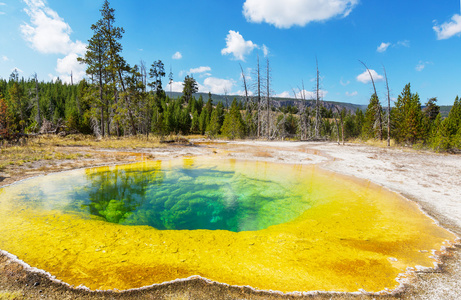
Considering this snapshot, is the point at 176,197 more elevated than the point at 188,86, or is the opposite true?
the point at 188,86

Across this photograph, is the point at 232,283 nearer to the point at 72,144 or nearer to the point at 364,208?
the point at 364,208

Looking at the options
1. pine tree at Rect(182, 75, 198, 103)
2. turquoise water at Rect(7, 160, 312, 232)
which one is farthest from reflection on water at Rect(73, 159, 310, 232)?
pine tree at Rect(182, 75, 198, 103)

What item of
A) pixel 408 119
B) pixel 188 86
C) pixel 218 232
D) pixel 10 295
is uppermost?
pixel 188 86

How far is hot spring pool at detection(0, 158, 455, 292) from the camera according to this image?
3188mm

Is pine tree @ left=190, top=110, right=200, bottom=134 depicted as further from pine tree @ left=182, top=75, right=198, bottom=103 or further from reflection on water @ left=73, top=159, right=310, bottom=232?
reflection on water @ left=73, top=159, right=310, bottom=232

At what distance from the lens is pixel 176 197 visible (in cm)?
725

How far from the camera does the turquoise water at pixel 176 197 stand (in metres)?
5.67

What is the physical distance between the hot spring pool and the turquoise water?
4cm

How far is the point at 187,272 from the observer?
3.18 meters

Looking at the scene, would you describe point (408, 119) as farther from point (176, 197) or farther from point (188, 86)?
point (188, 86)

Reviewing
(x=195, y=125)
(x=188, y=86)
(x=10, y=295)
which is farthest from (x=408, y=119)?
(x=188, y=86)

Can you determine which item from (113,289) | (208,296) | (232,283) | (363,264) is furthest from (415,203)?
(113,289)

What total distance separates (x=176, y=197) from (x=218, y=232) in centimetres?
295

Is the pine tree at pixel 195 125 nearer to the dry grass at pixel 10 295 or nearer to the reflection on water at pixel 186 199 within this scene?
the reflection on water at pixel 186 199
